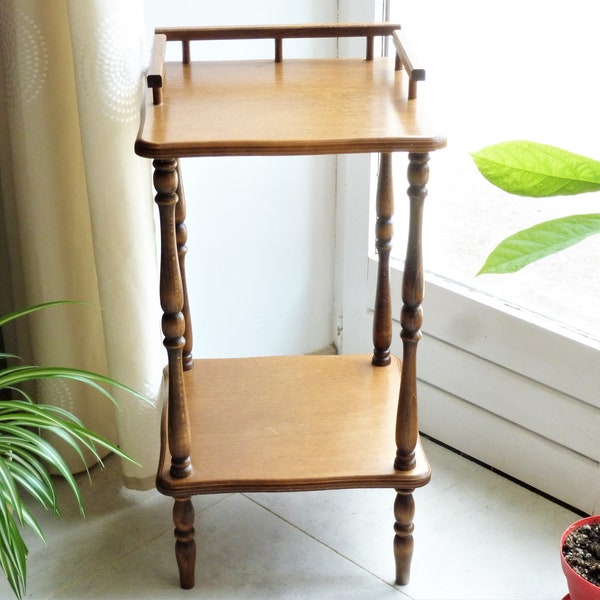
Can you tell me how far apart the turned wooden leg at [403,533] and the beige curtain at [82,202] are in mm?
476

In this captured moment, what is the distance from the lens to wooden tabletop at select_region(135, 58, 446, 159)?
3.71 feet

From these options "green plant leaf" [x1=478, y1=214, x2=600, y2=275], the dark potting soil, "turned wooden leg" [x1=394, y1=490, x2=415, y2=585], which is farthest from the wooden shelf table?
→ the dark potting soil

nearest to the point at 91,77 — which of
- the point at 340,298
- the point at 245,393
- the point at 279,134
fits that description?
the point at 279,134

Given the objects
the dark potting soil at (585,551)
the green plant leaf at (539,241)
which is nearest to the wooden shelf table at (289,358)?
the green plant leaf at (539,241)

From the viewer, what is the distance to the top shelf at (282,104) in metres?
1.13

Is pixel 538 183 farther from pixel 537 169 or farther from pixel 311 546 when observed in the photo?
pixel 311 546

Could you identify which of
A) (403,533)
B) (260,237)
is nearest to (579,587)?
(403,533)

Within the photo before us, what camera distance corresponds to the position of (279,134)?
3.76 ft

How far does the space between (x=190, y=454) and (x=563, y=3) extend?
0.94m

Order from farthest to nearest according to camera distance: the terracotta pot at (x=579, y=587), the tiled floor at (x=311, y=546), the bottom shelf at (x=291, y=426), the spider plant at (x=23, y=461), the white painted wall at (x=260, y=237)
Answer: the white painted wall at (x=260, y=237) → the tiled floor at (x=311, y=546) → the bottom shelf at (x=291, y=426) → the terracotta pot at (x=579, y=587) → the spider plant at (x=23, y=461)

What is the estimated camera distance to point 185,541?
58.5 inches

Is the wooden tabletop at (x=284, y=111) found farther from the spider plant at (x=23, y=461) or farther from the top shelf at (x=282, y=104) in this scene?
the spider plant at (x=23, y=461)

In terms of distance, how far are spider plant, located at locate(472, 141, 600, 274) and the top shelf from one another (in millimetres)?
80

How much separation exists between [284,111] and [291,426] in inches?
21.2
